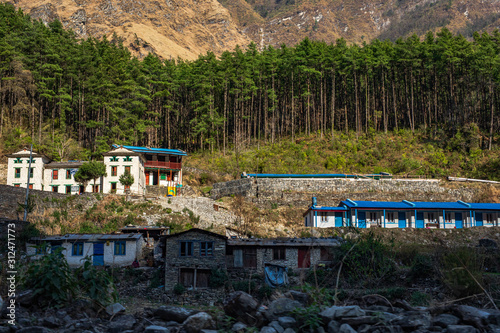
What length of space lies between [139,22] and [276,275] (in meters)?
152

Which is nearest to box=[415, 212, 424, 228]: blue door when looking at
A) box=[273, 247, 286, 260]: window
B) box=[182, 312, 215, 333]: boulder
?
box=[273, 247, 286, 260]: window

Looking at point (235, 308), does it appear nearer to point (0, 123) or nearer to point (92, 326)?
point (92, 326)

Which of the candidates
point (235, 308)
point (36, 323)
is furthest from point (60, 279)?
point (235, 308)

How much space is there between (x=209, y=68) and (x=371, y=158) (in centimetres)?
2915

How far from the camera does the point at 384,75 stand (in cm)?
6825

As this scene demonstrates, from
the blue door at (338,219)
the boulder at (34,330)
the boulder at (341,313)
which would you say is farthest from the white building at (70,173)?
the boulder at (341,313)

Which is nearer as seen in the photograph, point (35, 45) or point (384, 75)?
point (35, 45)

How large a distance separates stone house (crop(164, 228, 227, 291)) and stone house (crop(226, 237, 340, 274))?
0.95 meters

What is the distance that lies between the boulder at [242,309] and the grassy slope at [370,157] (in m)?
42.2

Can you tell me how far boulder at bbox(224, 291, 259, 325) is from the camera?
8.87 meters

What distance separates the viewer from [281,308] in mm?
9000

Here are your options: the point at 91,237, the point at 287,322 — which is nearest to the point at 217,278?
the point at 91,237

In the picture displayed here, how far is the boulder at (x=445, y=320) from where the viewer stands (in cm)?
861

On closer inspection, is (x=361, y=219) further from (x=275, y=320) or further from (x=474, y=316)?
(x=275, y=320)
